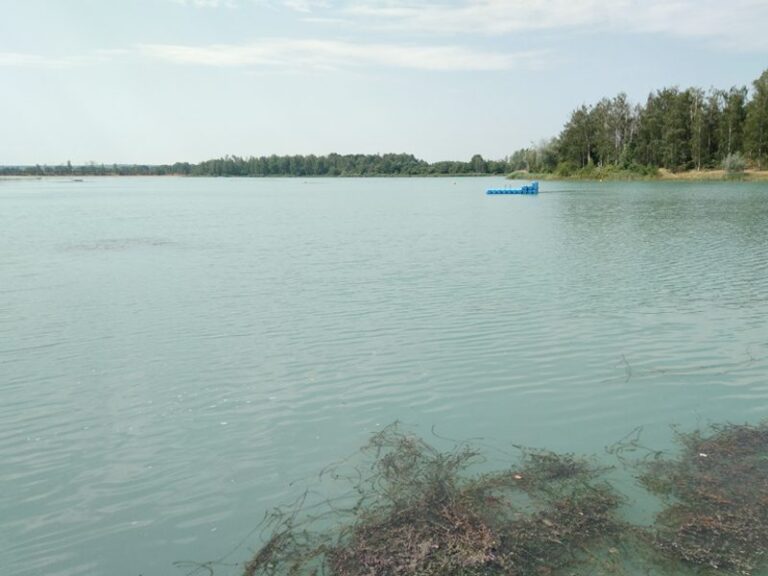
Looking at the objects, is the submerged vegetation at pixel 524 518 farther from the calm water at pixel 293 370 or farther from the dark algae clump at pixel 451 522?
the calm water at pixel 293 370

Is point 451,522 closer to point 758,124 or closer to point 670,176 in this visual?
point 758,124

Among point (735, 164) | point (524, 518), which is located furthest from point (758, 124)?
point (524, 518)

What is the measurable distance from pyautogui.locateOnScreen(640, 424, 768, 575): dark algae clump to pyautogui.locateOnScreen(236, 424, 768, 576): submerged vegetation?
0.01m

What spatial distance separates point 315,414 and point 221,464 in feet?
6.28

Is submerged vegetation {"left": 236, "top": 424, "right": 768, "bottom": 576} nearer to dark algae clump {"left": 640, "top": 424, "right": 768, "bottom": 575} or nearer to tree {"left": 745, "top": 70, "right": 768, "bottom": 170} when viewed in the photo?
dark algae clump {"left": 640, "top": 424, "right": 768, "bottom": 575}

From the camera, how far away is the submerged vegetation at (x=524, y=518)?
5.91m

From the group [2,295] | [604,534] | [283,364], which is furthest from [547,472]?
[2,295]

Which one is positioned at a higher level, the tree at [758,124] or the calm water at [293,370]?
the tree at [758,124]

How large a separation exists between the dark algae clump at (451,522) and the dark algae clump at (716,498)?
1.89 feet

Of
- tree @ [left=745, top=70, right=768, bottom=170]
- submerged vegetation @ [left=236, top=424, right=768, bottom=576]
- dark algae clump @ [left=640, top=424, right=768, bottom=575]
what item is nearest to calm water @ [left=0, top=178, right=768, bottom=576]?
submerged vegetation @ [left=236, top=424, right=768, bottom=576]

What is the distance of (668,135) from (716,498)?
358ft

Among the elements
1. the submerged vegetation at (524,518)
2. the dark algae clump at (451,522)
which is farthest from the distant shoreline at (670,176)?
the dark algae clump at (451,522)

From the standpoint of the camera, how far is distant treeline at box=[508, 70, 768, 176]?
307 feet

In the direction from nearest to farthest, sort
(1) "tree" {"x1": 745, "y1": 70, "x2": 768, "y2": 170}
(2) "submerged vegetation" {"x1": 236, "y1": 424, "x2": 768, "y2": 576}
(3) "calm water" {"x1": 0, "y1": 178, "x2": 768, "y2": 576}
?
(2) "submerged vegetation" {"x1": 236, "y1": 424, "x2": 768, "y2": 576} → (3) "calm water" {"x1": 0, "y1": 178, "x2": 768, "y2": 576} → (1) "tree" {"x1": 745, "y1": 70, "x2": 768, "y2": 170}
